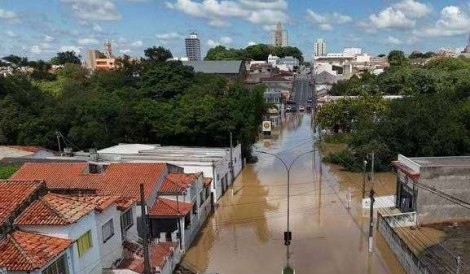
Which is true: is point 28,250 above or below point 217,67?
below

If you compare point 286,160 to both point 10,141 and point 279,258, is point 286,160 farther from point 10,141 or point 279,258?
point 10,141

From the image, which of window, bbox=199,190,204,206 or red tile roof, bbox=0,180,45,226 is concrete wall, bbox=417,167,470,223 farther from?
red tile roof, bbox=0,180,45,226

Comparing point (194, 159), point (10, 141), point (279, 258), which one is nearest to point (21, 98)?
point (10, 141)

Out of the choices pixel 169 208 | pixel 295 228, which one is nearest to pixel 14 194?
pixel 169 208

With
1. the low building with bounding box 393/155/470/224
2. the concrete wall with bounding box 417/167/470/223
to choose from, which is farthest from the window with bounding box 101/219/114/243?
the concrete wall with bounding box 417/167/470/223

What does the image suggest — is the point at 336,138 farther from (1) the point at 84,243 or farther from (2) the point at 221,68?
(2) the point at 221,68

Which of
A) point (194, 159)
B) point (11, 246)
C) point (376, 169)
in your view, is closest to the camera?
point (11, 246)
